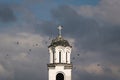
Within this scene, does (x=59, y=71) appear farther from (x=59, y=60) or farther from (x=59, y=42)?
(x=59, y=42)

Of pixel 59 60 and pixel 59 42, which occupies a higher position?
pixel 59 42

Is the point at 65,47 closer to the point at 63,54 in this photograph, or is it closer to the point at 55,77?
the point at 63,54

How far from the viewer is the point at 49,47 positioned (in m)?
42.1

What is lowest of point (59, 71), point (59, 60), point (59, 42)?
point (59, 71)

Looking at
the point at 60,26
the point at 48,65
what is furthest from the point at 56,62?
the point at 60,26

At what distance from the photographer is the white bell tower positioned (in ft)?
135

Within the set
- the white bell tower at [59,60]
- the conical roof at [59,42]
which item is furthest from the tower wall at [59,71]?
the conical roof at [59,42]

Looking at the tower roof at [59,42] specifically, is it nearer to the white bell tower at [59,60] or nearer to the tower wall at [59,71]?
the white bell tower at [59,60]

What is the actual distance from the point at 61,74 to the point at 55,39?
14.3 ft

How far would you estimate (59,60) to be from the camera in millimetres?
41812

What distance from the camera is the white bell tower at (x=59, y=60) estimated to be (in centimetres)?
4116

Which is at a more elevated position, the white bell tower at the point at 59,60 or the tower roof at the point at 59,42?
the tower roof at the point at 59,42

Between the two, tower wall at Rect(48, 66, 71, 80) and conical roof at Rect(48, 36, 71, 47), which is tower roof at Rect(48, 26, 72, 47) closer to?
conical roof at Rect(48, 36, 71, 47)

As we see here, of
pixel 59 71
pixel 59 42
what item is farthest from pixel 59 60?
pixel 59 42
